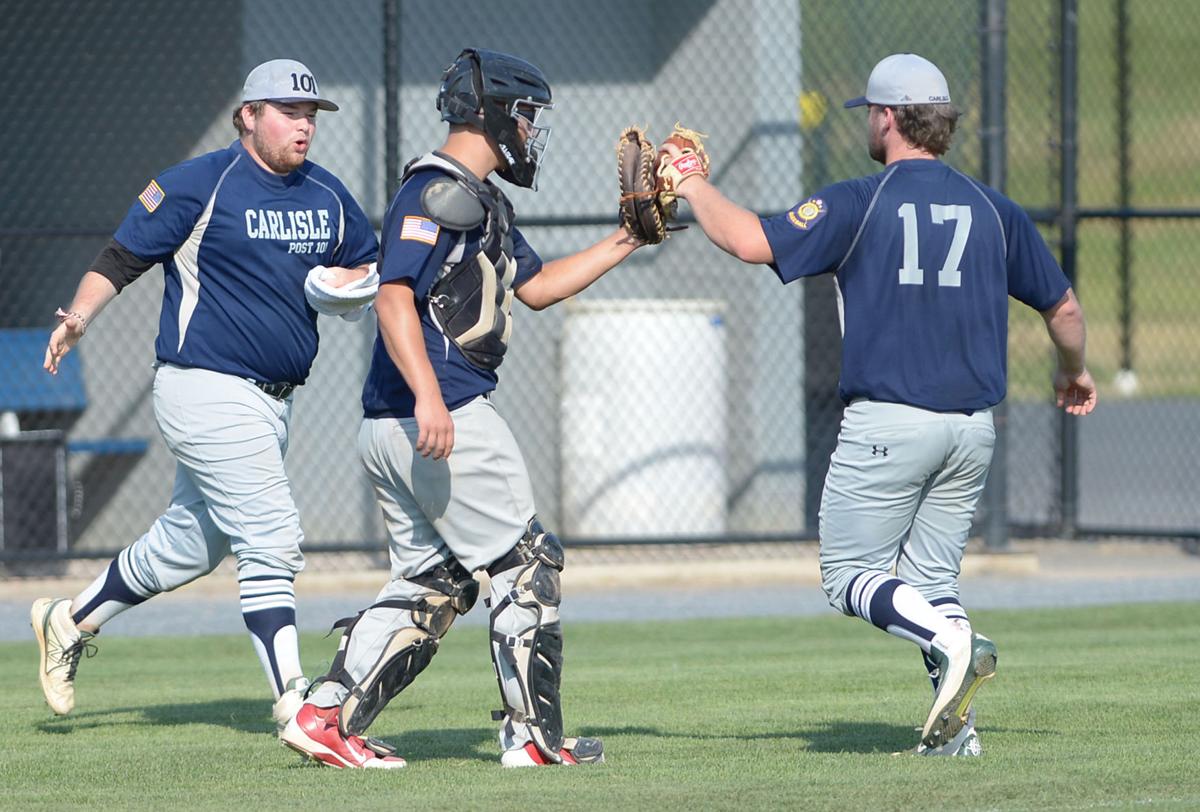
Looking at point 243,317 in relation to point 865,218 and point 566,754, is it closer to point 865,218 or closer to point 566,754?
point 566,754

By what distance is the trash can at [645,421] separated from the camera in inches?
489

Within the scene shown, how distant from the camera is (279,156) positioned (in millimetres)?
6461

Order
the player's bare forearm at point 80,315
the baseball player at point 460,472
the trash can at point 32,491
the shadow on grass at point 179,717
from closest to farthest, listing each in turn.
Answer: the baseball player at point 460,472, the player's bare forearm at point 80,315, the shadow on grass at point 179,717, the trash can at point 32,491

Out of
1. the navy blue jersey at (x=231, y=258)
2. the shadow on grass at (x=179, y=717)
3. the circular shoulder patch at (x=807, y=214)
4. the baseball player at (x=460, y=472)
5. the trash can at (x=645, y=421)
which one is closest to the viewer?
the baseball player at (x=460, y=472)

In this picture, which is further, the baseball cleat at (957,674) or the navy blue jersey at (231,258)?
the navy blue jersey at (231,258)

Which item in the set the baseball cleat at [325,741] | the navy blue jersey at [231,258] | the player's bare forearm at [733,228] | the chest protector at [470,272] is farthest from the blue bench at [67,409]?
the player's bare forearm at [733,228]

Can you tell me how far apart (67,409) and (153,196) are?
699 centimetres

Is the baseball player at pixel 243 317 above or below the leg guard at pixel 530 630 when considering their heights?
above

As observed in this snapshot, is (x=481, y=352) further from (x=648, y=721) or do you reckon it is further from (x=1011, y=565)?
(x=1011, y=565)

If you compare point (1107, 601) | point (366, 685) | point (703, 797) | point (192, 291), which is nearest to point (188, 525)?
point (192, 291)

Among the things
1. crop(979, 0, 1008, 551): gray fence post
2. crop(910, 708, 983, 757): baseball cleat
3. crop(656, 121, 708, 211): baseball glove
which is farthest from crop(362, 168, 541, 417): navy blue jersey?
crop(979, 0, 1008, 551): gray fence post

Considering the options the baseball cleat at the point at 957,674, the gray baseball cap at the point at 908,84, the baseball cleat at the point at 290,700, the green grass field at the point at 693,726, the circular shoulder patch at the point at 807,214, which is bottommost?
the green grass field at the point at 693,726

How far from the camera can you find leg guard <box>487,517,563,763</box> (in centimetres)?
541

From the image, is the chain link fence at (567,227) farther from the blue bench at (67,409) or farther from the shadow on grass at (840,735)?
the shadow on grass at (840,735)
